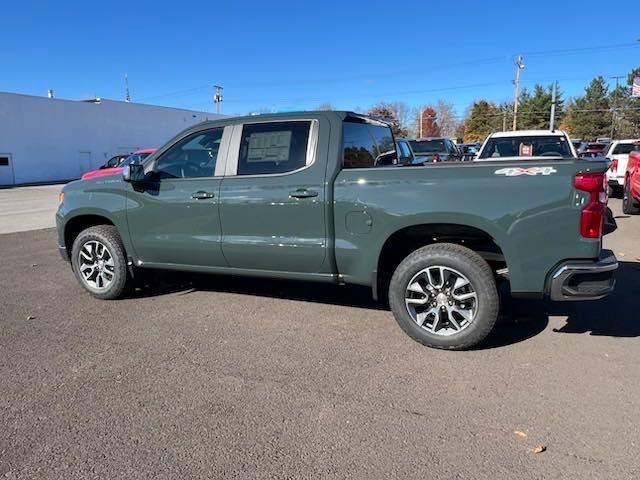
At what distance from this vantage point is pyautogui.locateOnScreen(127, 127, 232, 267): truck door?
5.08m

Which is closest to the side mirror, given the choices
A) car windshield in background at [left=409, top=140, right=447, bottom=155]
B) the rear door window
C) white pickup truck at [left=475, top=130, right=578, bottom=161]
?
the rear door window

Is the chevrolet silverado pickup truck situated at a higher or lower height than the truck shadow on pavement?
higher

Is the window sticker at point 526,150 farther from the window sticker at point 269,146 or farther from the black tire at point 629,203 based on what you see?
the window sticker at point 269,146

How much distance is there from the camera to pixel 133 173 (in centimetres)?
527

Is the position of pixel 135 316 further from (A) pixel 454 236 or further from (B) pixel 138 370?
(A) pixel 454 236

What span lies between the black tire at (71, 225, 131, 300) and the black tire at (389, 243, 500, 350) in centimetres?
304

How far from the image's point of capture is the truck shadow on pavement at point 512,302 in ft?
15.3

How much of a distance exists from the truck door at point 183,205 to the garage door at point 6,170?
30127 mm

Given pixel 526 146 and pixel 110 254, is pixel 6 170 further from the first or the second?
pixel 526 146

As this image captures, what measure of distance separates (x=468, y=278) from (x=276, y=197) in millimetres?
1790

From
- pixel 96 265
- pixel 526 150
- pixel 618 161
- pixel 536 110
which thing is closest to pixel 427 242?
pixel 96 265

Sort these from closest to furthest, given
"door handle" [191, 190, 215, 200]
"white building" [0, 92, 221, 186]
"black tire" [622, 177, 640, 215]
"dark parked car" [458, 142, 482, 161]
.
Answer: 1. "door handle" [191, 190, 215, 200]
2. "black tire" [622, 177, 640, 215]
3. "dark parked car" [458, 142, 482, 161]
4. "white building" [0, 92, 221, 186]

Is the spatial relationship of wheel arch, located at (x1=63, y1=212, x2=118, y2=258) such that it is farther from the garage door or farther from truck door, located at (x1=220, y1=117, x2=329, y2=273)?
the garage door

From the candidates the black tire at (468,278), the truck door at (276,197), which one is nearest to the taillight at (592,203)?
the black tire at (468,278)
